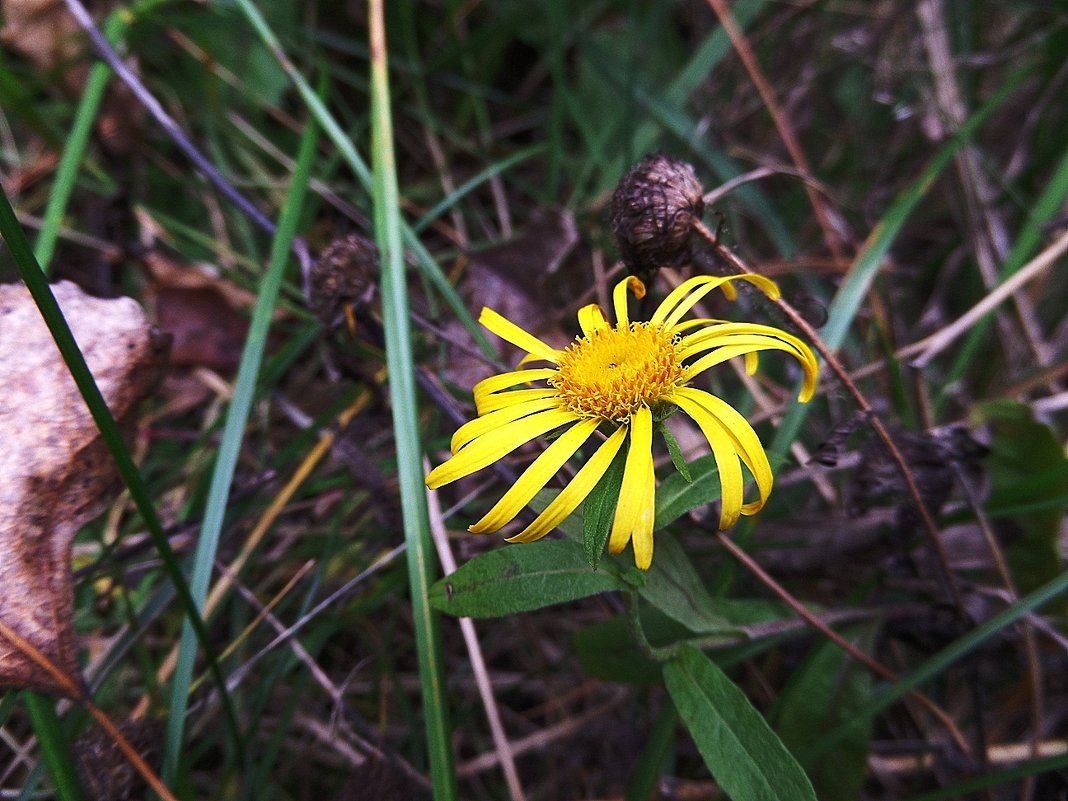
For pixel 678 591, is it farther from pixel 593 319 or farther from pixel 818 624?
pixel 593 319

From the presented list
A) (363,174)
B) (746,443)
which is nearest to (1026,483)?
(746,443)

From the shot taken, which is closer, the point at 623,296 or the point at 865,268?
the point at 623,296

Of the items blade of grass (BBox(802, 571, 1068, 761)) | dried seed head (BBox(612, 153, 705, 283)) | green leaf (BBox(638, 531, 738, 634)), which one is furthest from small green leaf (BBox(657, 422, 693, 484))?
blade of grass (BBox(802, 571, 1068, 761))

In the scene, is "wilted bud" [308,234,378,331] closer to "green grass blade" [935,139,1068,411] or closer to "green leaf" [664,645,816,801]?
"green leaf" [664,645,816,801]

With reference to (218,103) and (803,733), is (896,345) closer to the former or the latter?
(803,733)

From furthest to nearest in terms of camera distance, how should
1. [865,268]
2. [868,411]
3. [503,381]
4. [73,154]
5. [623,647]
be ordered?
1. [73,154]
2. [865,268]
3. [623,647]
4. [868,411]
5. [503,381]
